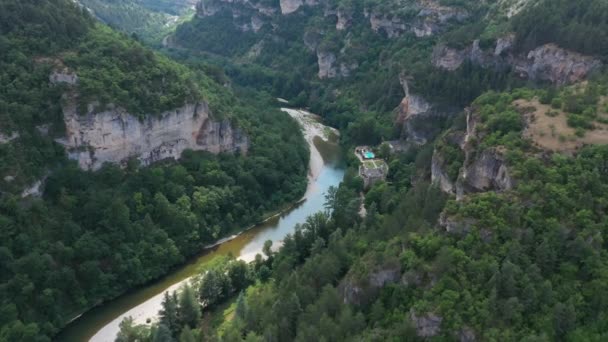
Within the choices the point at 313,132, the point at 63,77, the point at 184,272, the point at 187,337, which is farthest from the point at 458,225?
the point at 313,132

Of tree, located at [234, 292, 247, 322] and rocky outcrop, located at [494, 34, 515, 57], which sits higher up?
rocky outcrop, located at [494, 34, 515, 57]

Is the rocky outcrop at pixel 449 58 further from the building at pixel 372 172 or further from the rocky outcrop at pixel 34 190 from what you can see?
the rocky outcrop at pixel 34 190

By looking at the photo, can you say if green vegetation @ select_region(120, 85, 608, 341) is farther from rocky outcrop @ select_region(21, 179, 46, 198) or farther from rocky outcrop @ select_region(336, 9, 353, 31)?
rocky outcrop @ select_region(336, 9, 353, 31)

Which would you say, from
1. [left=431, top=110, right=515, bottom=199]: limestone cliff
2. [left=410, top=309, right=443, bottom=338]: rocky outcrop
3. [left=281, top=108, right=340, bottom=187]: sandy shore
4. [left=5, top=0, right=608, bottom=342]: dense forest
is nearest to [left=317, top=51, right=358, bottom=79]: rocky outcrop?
[left=281, top=108, right=340, bottom=187]: sandy shore

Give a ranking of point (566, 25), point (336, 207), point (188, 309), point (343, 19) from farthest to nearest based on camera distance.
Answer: point (343, 19) < point (566, 25) < point (336, 207) < point (188, 309)

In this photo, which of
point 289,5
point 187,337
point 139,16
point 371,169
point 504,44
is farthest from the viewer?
point 139,16

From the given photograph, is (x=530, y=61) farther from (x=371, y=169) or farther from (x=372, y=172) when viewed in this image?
(x=372, y=172)

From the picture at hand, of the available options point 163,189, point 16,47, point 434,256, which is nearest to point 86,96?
point 16,47
